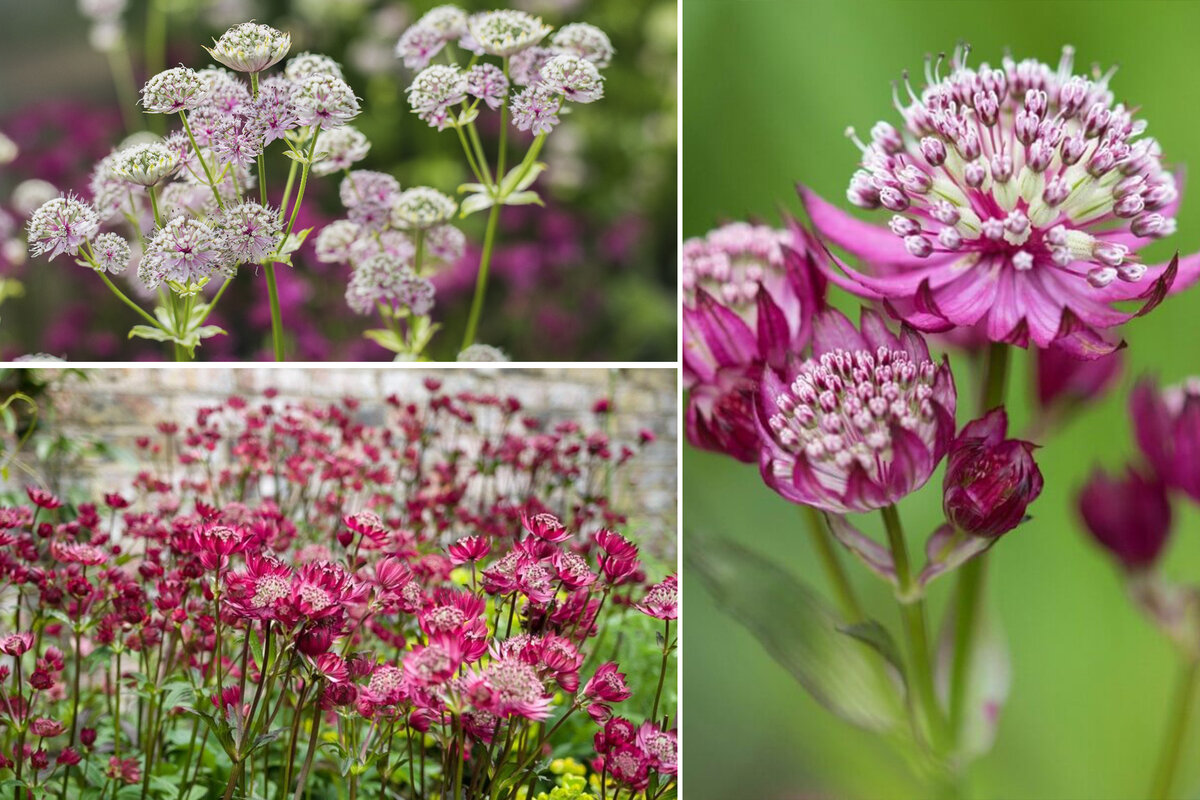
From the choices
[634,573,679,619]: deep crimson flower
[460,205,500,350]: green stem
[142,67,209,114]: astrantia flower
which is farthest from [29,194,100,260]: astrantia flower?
[634,573,679,619]: deep crimson flower

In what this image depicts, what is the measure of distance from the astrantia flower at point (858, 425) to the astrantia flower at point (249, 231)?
0.42 meters

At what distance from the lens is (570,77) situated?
79cm

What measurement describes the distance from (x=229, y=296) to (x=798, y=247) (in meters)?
0.53

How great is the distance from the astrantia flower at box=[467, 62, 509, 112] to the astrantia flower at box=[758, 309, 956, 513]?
357mm

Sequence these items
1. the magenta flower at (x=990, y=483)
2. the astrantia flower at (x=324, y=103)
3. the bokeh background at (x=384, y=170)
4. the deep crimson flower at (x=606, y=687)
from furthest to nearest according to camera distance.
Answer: the bokeh background at (x=384, y=170), the astrantia flower at (x=324, y=103), the deep crimson flower at (x=606, y=687), the magenta flower at (x=990, y=483)

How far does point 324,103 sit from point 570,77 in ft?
0.62

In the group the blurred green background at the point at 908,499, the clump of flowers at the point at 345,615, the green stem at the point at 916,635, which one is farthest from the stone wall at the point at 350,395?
the green stem at the point at 916,635

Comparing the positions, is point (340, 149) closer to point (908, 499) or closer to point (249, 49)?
point (249, 49)

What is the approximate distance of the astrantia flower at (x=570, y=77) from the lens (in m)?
0.79

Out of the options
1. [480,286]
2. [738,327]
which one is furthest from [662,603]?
[480,286]

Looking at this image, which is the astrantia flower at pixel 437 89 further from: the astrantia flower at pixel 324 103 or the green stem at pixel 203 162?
the green stem at pixel 203 162

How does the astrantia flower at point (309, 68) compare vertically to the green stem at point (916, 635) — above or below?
above

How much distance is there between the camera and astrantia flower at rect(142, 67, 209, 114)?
2.54ft

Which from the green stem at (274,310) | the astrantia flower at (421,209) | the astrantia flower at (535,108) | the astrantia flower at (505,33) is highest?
the astrantia flower at (505,33)
